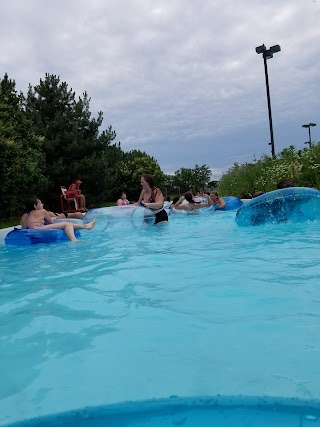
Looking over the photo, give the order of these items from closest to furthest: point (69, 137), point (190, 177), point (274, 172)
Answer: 1. point (274, 172)
2. point (69, 137)
3. point (190, 177)

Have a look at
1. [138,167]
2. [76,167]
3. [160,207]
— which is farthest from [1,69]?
[138,167]

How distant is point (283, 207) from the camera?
7316mm

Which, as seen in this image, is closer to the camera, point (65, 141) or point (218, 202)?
point (218, 202)

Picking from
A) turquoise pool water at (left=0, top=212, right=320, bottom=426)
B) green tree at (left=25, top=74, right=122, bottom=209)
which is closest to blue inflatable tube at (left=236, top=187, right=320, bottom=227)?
turquoise pool water at (left=0, top=212, right=320, bottom=426)

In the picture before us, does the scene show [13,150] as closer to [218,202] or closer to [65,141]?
[218,202]

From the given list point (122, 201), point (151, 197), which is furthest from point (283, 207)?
point (122, 201)

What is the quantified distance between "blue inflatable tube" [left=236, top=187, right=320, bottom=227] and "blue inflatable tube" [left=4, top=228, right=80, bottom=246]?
11.2ft

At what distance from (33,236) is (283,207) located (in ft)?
14.7

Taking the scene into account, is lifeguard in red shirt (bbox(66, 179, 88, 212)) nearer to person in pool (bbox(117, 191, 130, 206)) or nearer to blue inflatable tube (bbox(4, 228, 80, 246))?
person in pool (bbox(117, 191, 130, 206))

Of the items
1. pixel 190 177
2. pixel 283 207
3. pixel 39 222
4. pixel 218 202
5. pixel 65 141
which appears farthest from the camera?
pixel 190 177

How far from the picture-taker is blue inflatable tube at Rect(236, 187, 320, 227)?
23.4 ft

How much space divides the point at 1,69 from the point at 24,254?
35.8ft

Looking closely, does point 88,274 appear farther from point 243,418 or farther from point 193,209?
A: point 193,209

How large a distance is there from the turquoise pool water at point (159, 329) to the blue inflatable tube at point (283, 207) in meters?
2.24
